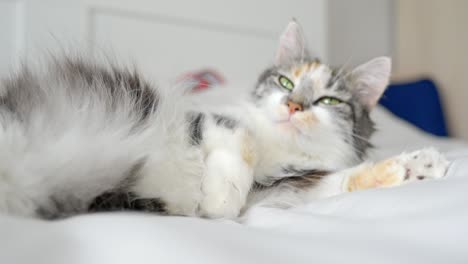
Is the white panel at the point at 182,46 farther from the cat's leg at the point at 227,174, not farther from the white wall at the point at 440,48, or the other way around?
the white wall at the point at 440,48

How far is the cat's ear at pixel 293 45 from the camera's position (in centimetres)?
122

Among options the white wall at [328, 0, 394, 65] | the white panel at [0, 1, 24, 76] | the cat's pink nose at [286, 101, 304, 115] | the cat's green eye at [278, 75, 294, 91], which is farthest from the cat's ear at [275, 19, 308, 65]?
the white wall at [328, 0, 394, 65]

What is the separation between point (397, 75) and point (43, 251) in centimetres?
315

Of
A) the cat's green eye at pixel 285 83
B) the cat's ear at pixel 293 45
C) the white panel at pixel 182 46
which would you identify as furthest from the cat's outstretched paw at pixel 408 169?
the white panel at pixel 182 46

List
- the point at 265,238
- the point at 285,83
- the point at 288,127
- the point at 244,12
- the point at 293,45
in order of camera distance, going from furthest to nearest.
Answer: the point at 244,12 < the point at 293,45 < the point at 285,83 < the point at 288,127 < the point at 265,238

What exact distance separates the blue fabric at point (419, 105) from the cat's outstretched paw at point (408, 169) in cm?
221

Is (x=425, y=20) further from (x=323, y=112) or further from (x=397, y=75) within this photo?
(x=323, y=112)

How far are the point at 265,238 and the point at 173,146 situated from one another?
0.32m

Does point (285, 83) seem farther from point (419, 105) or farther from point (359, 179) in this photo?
point (419, 105)

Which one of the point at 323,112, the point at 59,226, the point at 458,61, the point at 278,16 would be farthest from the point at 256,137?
the point at 458,61

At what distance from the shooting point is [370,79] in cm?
121

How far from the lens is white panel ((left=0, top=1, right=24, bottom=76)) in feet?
5.68

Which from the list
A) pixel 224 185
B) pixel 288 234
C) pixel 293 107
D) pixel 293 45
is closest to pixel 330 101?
pixel 293 107

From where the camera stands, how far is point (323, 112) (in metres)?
1.05
